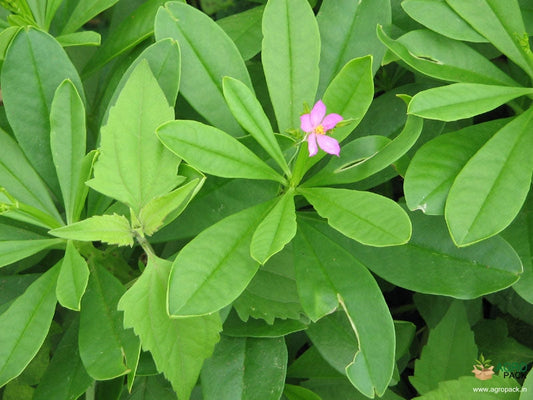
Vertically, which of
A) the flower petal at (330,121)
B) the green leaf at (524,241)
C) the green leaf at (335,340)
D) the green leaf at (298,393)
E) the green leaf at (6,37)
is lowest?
the green leaf at (298,393)

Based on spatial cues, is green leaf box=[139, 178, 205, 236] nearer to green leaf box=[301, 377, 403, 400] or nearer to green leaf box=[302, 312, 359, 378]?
green leaf box=[302, 312, 359, 378]

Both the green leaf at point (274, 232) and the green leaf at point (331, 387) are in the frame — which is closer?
the green leaf at point (274, 232)

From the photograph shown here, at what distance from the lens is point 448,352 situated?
135cm

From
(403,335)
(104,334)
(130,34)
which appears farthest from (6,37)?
(403,335)

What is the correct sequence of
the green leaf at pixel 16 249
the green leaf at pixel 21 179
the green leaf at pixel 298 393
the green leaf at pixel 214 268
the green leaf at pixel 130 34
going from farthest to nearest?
the green leaf at pixel 298 393, the green leaf at pixel 130 34, the green leaf at pixel 21 179, the green leaf at pixel 16 249, the green leaf at pixel 214 268

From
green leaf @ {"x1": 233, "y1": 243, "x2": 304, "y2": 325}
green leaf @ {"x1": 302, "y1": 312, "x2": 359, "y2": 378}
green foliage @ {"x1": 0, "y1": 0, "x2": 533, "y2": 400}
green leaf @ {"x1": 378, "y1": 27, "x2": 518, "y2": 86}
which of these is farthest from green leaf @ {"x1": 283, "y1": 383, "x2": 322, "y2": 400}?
green leaf @ {"x1": 378, "y1": 27, "x2": 518, "y2": 86}

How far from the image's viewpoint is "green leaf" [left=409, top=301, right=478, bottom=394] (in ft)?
4.38

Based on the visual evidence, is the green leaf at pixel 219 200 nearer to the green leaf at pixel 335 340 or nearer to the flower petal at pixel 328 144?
the flower petal at pixel 328 144

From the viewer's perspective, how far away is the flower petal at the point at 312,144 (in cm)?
91

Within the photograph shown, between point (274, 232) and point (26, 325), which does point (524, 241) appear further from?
point (26, 325)

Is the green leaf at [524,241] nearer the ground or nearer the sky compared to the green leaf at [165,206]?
nearer the ground

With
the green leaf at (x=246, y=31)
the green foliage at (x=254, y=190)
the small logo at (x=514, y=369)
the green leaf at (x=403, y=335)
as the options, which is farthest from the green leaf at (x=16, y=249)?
the small logo at (x=514, y=369)

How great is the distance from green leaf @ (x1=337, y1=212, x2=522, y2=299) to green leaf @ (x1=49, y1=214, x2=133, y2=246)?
0.43 m

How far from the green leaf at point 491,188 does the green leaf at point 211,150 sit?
32cm
